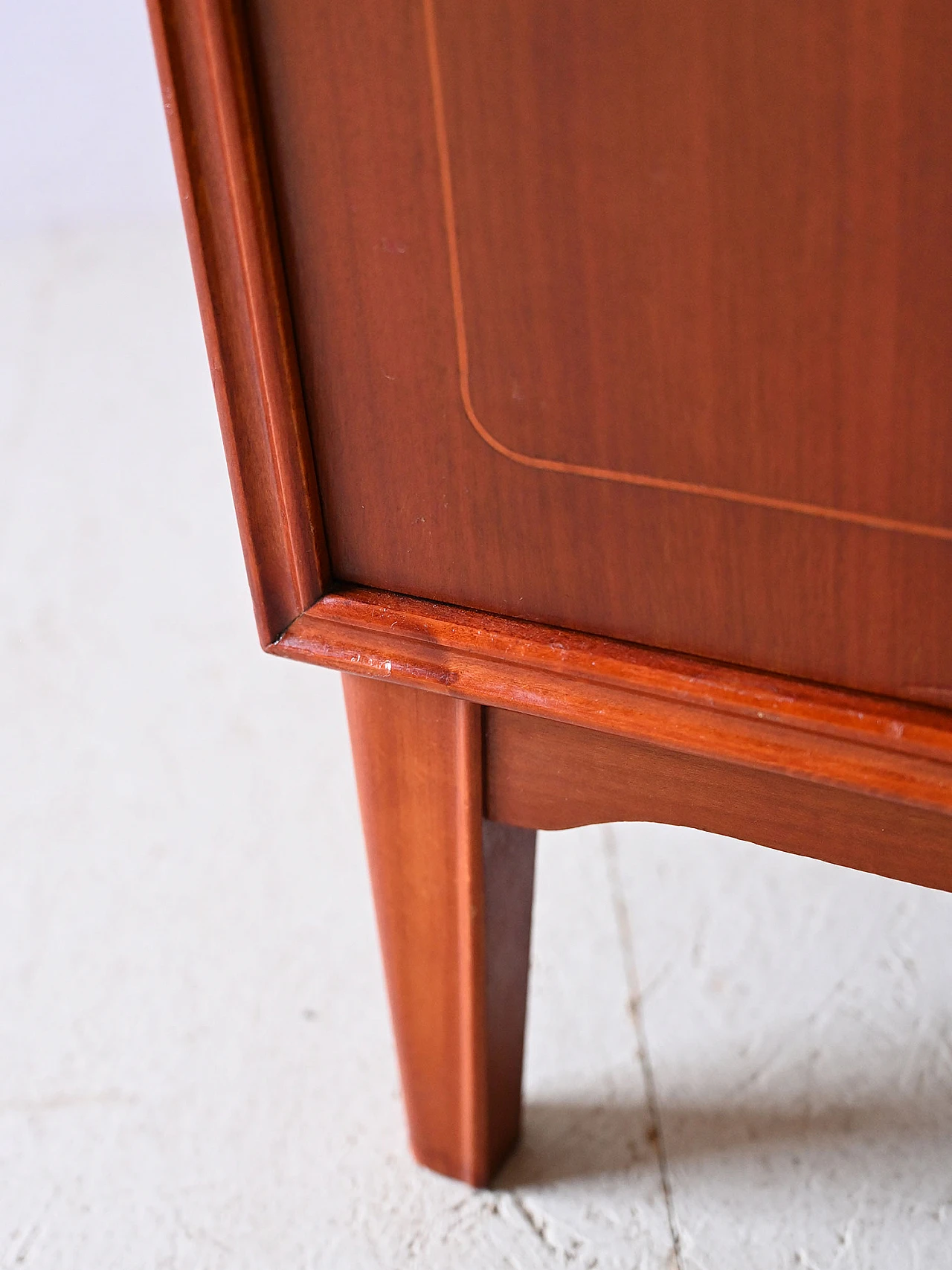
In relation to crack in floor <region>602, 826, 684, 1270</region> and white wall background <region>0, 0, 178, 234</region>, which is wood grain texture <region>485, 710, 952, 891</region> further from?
white wall background <region>0, 0, 178, 234</region>

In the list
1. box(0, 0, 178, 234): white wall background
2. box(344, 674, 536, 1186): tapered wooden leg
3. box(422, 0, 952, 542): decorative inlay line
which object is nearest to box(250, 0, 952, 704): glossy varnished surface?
box(422, 0, 952, 542): decorative inlay line

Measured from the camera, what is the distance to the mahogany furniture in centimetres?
38

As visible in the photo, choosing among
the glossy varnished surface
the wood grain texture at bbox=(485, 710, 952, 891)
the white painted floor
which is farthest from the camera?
the white painted floor

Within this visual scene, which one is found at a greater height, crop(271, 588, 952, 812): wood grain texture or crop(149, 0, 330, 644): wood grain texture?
crop(149, 0, 330, 644): wood grain texture

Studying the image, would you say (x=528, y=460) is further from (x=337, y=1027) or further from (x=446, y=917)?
(x=337, y=1027)

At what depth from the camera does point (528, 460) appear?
1.53 ft

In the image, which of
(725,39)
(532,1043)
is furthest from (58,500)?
(725,39)

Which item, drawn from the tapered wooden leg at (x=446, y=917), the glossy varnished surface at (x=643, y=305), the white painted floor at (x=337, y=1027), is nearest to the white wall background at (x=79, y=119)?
the white painted floor at (x=337, y=1027)

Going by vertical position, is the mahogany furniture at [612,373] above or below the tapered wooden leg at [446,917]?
above

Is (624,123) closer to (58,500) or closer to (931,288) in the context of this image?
(931,288)

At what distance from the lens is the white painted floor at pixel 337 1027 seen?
0.79 metres

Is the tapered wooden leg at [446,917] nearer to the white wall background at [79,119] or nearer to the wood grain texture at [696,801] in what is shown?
the wood grain texture at [696,801]

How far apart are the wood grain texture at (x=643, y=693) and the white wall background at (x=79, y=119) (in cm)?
205

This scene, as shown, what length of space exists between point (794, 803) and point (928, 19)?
0.95 ft
